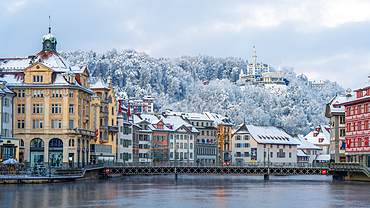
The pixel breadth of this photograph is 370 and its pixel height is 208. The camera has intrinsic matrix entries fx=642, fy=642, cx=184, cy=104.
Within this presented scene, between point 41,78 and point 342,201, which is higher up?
point 41,78

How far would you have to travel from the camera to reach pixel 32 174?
93250 millimetres

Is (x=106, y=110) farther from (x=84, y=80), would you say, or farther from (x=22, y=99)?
(x=22, y=99)

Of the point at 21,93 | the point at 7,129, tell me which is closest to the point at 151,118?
Result: the point at 21,93

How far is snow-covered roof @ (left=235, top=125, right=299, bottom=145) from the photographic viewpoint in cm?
18023

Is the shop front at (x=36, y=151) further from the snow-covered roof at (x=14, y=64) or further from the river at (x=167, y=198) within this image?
the river at (x=167, y=198)

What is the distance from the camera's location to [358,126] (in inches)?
4493

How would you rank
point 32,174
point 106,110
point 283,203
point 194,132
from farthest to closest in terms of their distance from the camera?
1. point 194,132
2. point 106,110
3. point 32,174
4. point 283,203

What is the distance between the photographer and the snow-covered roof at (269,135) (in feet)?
591

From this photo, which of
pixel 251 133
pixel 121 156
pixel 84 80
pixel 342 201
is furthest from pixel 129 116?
pixel 342 201

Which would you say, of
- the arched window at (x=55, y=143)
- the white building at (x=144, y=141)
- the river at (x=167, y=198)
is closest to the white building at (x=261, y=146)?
the white building at (x=144, y=141)

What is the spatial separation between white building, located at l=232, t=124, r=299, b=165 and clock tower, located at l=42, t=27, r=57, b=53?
7561cm

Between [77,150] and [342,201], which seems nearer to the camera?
[342,201]

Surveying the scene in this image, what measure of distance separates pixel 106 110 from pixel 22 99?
68.6 feet

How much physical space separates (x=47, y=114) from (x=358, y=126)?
54.4 meters
